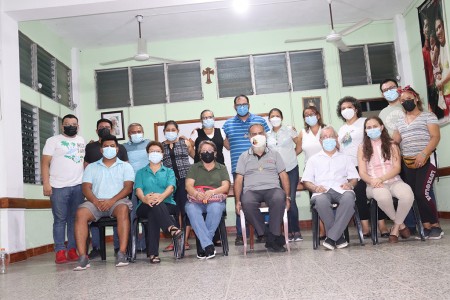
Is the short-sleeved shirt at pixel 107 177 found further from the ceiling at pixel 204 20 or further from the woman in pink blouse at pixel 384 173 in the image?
the ceiling at pixel 204 20

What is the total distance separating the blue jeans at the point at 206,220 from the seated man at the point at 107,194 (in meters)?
0.58

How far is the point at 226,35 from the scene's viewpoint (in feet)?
26.5

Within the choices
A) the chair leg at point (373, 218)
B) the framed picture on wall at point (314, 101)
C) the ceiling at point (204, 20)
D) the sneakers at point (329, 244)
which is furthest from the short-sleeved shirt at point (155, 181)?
the framed picture on wall at point (314, 101)

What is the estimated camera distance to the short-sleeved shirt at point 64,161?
15.1 ft

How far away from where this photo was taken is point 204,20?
7.29m

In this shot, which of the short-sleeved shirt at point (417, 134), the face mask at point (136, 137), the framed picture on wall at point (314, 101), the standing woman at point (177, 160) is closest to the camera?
the short-sleeved shirt at point (417, 134)

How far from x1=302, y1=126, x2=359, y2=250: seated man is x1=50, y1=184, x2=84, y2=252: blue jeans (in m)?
2.36

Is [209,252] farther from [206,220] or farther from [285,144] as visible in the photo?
[285,144]

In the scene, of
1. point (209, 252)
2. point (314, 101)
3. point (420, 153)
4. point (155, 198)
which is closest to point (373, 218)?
point (420, 153)

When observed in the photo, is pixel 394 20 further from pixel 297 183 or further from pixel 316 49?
pixel 297 183

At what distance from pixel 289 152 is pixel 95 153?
6.82 ft

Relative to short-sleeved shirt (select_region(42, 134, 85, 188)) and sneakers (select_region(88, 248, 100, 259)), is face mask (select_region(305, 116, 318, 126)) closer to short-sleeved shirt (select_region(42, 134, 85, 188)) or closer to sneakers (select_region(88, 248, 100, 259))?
short-sleeved shirt (select_region(42, 134, 85, 188))

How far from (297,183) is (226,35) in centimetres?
403

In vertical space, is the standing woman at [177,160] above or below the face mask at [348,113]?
below
